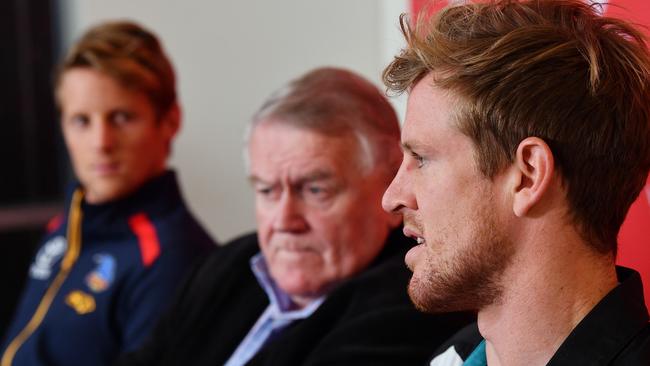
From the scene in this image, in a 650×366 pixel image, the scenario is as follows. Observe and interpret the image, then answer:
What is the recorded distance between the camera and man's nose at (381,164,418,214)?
1.25 metres

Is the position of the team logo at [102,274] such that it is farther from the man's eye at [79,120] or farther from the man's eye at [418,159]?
the man's eye at [418,159]

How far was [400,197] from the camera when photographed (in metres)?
1.25

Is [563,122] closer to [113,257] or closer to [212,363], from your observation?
[212,363]

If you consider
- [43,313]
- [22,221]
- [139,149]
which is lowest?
[22,221]

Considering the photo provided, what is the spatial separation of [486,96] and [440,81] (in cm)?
7

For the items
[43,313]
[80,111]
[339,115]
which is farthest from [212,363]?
[80,111]

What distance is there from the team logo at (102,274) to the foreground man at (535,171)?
1366mm

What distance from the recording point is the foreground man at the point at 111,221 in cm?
238

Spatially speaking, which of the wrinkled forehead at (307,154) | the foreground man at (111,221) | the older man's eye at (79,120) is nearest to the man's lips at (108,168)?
the foreground man at (111,221)

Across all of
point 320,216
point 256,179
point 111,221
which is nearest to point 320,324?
point 320,216

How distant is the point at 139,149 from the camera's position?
255 centimetres

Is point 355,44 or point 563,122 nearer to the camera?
point 563,122

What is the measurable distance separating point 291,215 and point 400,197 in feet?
2.12

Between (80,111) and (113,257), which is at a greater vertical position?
(80,111)
